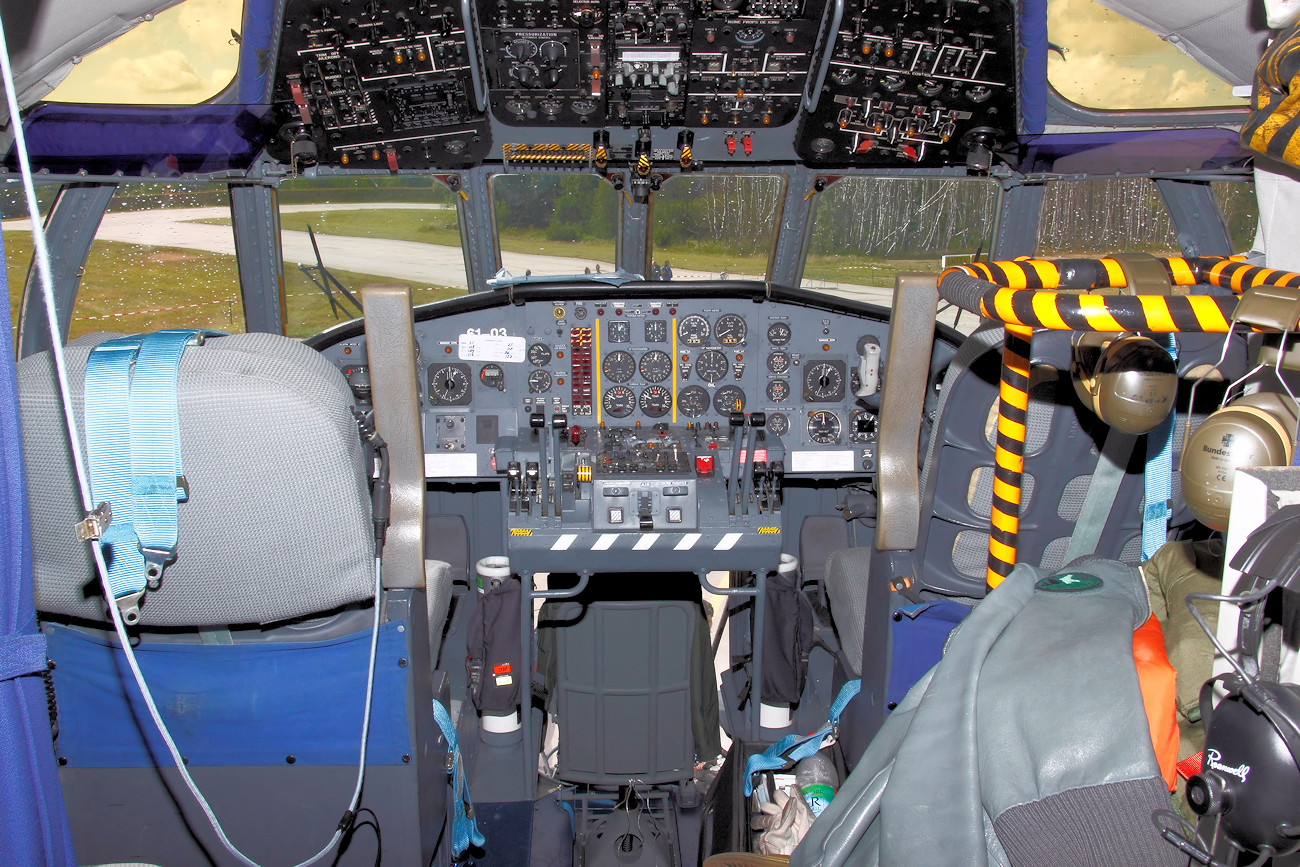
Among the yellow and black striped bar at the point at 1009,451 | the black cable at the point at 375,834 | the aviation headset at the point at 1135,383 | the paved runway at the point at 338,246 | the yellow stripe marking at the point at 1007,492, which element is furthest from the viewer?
the paved runway at the point at 338,246

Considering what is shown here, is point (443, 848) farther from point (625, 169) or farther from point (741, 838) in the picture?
point (625, 169)

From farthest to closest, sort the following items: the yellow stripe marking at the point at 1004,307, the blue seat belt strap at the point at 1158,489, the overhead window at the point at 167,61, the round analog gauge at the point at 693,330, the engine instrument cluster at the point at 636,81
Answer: the round analog gauge at the point at 693,330
the engine instrument cluster at the point at 636,81
the overhead window at the point at 167,61
the blue seat belt strap at the point at 1158,489
the yellow stripe marking at the point at 1004,307

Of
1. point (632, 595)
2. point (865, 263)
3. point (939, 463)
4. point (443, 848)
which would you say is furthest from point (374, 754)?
point (865, 263)

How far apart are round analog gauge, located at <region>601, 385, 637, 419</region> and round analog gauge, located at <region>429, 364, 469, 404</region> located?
62cm

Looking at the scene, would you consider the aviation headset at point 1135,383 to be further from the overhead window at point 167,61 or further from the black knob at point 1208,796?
the overhead window at point 167,61

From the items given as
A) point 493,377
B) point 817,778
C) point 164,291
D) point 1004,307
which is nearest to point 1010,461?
point 1004,307

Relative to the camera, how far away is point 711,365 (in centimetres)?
387

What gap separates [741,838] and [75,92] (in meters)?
3.59

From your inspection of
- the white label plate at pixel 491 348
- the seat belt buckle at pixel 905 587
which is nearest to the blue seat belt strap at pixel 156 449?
the seat belt buckle at pixel 905 587

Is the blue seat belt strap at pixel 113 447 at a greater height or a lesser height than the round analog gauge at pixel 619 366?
greater

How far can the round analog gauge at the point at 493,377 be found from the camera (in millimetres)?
3791

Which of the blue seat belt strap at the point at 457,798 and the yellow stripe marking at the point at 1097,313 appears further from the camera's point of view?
the blue seat belt strap at the point at 457,798

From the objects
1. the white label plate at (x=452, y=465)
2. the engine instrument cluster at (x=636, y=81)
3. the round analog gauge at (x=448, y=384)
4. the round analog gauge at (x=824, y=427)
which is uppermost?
the engine instrument cluster at (x=636, y=81)

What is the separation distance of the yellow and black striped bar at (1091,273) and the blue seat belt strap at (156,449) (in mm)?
1368
